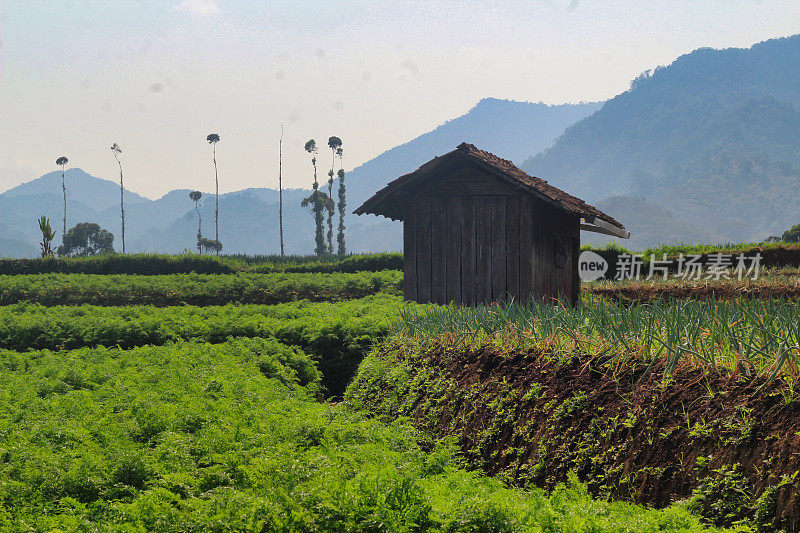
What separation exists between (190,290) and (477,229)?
15812 mm

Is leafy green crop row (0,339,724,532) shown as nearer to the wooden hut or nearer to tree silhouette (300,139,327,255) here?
the wooden hut

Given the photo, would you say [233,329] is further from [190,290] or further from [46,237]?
[46,237]

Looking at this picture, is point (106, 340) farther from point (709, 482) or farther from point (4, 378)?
point (709, 482)

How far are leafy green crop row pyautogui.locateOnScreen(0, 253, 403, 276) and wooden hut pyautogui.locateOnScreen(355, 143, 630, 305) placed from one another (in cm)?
2193

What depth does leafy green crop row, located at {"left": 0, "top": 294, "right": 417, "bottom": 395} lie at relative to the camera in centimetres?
1175

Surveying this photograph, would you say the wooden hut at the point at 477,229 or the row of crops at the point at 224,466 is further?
the wooden hut at the point at 477,229

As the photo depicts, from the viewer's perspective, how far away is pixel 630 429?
5.03m

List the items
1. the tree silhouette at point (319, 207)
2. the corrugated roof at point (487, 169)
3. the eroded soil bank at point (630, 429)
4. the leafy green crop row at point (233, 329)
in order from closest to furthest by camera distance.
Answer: the eroded soil bank at point (630, 429) < the leafy green crop row at point (233, 329) < the corrugated roof at point (487, 169) < the tree silhouette at point (319, 207)

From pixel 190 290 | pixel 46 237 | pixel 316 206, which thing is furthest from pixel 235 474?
pixel 316 206

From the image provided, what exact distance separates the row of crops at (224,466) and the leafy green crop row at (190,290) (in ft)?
49.7

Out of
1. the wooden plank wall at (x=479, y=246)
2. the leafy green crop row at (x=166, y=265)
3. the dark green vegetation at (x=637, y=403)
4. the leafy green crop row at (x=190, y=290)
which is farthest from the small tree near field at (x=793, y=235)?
the dark green vegetation at (x=637, y=403)

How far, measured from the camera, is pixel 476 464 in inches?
235

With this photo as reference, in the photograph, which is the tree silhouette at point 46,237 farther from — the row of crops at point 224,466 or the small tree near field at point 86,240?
the small tree near field at point 86,240

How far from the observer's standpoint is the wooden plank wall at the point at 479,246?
12633mm
